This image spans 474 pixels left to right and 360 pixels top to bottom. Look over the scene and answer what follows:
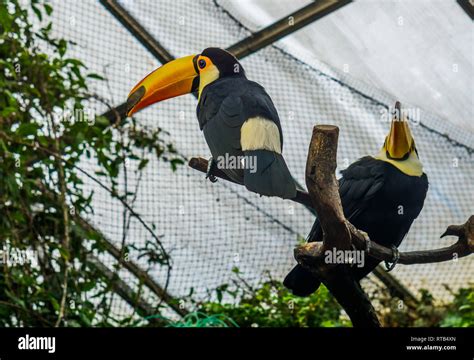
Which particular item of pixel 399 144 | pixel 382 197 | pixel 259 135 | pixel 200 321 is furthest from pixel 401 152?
pixel 200 321

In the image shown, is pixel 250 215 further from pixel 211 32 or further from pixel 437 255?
pixel 437 255

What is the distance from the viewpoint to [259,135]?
1.93 metres

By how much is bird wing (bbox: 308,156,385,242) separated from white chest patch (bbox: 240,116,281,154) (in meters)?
0.22

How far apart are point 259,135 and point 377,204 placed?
1.17 feet

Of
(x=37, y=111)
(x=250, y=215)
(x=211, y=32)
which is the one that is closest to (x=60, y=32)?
(x=37, y=111)

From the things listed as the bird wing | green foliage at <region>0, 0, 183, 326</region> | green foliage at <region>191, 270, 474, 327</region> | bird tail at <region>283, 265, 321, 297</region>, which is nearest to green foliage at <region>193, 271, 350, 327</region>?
green foliage at <region>191, 270, 474, 327</region>

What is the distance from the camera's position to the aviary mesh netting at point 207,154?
103 inches

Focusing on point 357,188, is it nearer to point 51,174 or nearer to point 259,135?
point 259,135

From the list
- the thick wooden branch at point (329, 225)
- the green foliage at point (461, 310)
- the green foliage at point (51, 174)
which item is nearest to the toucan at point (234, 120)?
the thick wooden branch at point (329, 225)

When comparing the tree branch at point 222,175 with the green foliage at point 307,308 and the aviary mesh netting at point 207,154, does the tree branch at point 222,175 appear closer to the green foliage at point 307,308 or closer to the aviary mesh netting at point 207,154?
the aviary mesh netting at point 207,154

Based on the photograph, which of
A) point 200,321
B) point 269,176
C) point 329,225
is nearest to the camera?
point 329,225

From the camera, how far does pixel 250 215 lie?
9.30 ft

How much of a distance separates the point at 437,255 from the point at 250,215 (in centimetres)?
97

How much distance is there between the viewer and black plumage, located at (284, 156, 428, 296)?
198 cm
